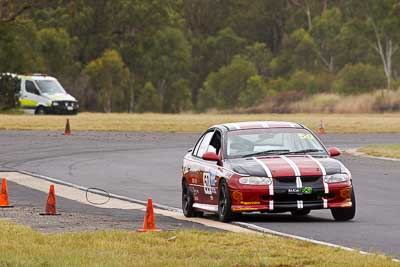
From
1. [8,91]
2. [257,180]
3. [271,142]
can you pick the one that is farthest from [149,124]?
[257,180]

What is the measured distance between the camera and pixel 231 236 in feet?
47.1

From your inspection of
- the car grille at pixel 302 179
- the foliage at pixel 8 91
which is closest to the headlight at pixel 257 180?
the car grille at pixel 302 179

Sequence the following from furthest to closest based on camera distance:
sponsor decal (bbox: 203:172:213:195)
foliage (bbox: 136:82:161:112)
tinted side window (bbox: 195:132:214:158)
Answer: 1. foliage (bbox: 136:82:161:112)
2. tinted side window (bbox: 195:132:214:158)
3. sponsor decal (bbox: 203:172:213:195)

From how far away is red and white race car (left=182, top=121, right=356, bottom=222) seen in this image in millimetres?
16625

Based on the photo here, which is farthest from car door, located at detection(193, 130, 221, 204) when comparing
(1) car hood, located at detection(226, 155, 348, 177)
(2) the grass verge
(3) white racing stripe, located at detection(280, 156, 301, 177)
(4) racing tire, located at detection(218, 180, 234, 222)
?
(2) the grass verge

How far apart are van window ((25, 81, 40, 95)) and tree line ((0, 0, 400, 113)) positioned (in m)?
10.6

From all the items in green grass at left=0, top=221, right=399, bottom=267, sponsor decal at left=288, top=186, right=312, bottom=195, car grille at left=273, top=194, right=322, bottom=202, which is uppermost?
sponsor decal at left=288, top=186, right=312, bottom=195

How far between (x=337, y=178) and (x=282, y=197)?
2.48 ft

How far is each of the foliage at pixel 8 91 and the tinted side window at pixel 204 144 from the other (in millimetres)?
46442

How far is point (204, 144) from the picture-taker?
18672 mm

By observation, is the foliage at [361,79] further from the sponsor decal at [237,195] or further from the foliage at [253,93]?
the sponsor decal at [237,195]

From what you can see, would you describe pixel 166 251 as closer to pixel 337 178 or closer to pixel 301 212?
pixel 337 178

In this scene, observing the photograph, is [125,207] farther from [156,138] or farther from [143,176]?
[156,138]

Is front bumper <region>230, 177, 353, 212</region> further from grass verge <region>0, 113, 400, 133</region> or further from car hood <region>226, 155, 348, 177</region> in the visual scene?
grass verge <region>0, 113, 400, 133</region>
